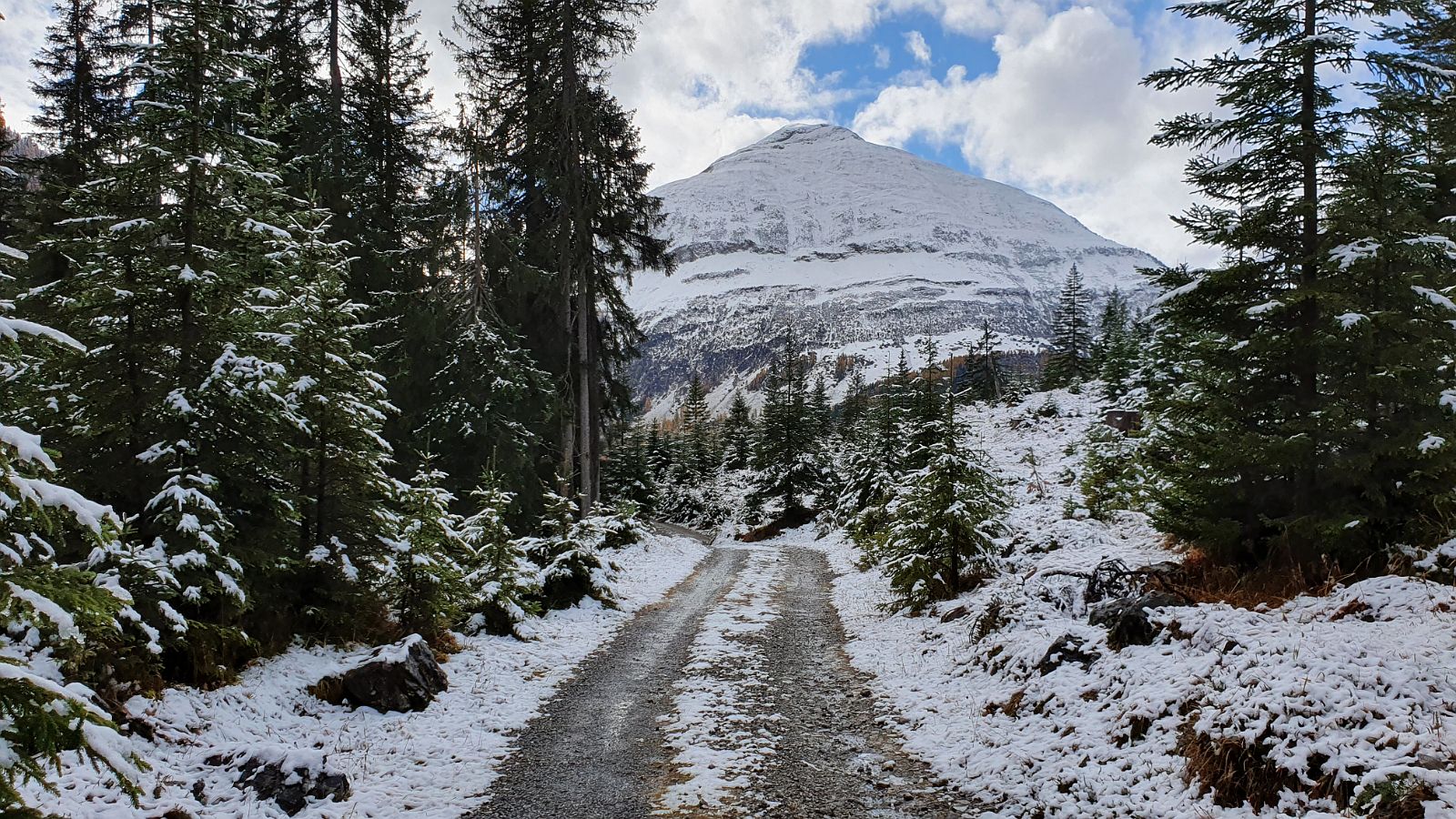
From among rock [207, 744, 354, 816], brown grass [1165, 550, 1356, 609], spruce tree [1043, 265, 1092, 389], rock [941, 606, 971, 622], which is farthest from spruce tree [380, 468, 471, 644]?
spruce tree [1043, 265, 1092, 389]

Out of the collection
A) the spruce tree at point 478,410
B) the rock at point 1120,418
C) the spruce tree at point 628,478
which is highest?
the spruce tree at point 478,410

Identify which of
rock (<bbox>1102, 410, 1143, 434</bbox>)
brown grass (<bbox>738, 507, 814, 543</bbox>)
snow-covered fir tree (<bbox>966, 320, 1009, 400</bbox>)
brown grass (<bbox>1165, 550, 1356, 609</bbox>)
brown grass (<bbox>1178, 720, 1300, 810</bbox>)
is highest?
snow-covered fir tree (<bbox>966, 320, 1009, 400</bbox>)

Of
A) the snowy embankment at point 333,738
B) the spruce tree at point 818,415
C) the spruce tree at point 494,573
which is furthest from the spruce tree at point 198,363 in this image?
the spruce tree at point 818,415

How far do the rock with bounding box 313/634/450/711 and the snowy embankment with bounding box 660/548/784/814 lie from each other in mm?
3246

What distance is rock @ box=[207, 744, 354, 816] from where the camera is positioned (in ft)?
19.5

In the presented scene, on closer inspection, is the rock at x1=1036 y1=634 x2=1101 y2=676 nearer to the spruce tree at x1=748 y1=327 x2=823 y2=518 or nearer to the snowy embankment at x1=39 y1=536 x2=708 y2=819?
the snowy embankment at x1=39 y1=536 x2=708 y2=819

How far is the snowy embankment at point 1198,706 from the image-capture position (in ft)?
15.5

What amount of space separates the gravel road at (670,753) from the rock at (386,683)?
5.15 feet

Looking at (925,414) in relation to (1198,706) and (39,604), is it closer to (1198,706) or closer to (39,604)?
(1198,706)

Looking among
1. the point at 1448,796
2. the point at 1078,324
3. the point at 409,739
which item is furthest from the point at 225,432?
the point at 1078,324

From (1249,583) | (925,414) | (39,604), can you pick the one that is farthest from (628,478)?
(39,604)

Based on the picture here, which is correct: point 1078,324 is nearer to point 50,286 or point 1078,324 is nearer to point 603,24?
point 603,24

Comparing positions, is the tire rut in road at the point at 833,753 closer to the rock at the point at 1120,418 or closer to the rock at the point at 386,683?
the rock at the point at 386,683

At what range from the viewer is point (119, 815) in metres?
5.14
